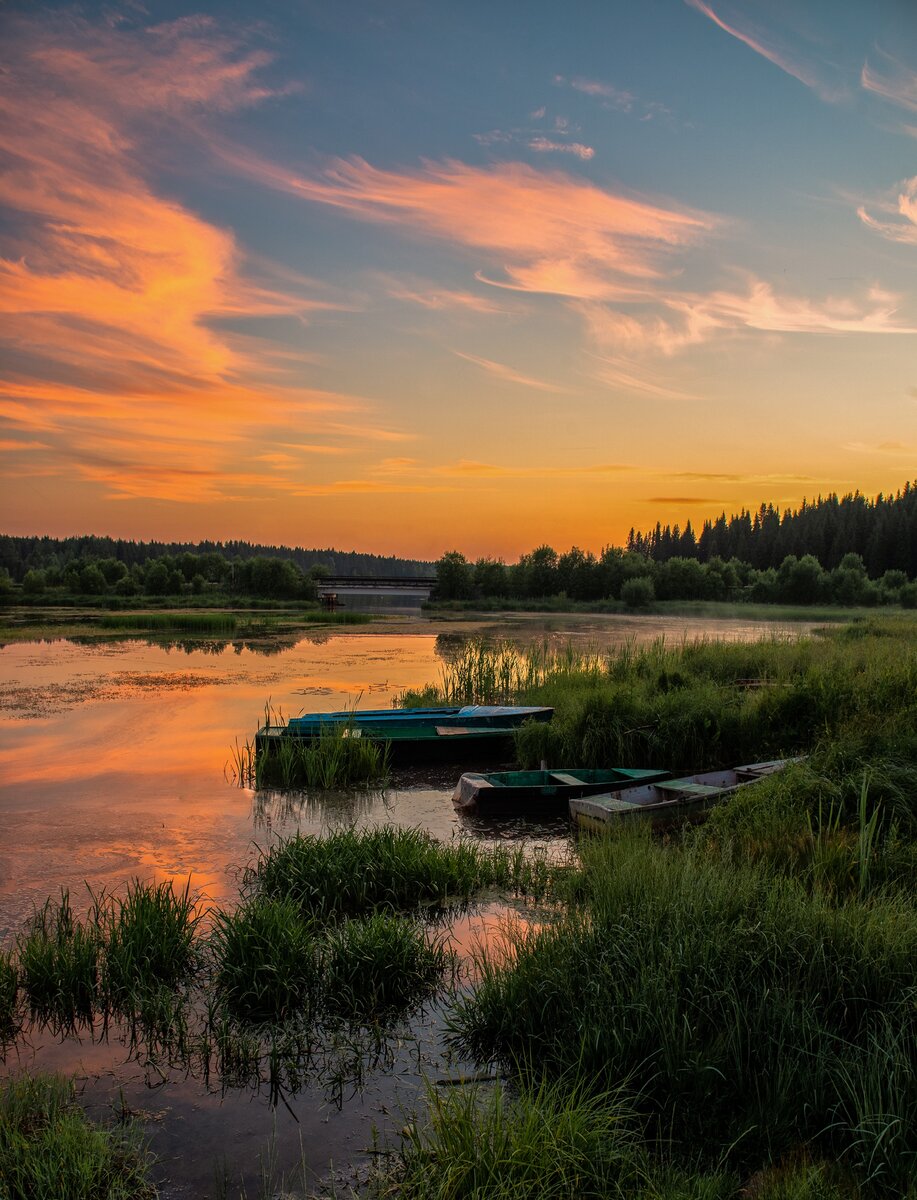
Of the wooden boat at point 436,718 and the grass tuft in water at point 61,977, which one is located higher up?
the wooden boat at point 436,718

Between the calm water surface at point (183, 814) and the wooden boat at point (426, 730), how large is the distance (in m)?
0.63

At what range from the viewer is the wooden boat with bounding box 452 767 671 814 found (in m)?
10.8

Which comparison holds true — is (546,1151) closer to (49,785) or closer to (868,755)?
(868,755)

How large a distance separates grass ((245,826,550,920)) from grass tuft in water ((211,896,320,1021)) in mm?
868

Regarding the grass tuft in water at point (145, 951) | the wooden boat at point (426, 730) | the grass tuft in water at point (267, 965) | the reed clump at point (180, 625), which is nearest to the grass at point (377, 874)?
the grass tuft in water at point (267, 965)

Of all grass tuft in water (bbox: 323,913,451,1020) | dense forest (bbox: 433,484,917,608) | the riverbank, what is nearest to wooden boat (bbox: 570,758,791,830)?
the riverbank

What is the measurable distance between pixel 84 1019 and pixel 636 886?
389cm

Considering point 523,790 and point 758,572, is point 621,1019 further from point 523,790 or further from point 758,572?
point 758,572

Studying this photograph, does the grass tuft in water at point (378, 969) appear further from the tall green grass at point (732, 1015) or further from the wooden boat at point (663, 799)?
the wooden boat at point (663, 799)

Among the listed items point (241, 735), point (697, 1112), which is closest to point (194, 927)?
point (697, 1112)

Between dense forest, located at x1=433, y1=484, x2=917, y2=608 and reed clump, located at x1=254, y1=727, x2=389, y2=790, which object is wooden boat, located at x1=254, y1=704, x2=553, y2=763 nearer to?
reed clump, located at x1=254, y1=727, x2=389, y2=790

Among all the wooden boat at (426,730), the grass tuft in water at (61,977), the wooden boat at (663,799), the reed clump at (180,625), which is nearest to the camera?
the grass tuft in water at (61,977)

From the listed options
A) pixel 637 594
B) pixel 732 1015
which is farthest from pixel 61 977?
pixel 637 594

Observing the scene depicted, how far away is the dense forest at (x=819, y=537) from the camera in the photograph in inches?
3551
